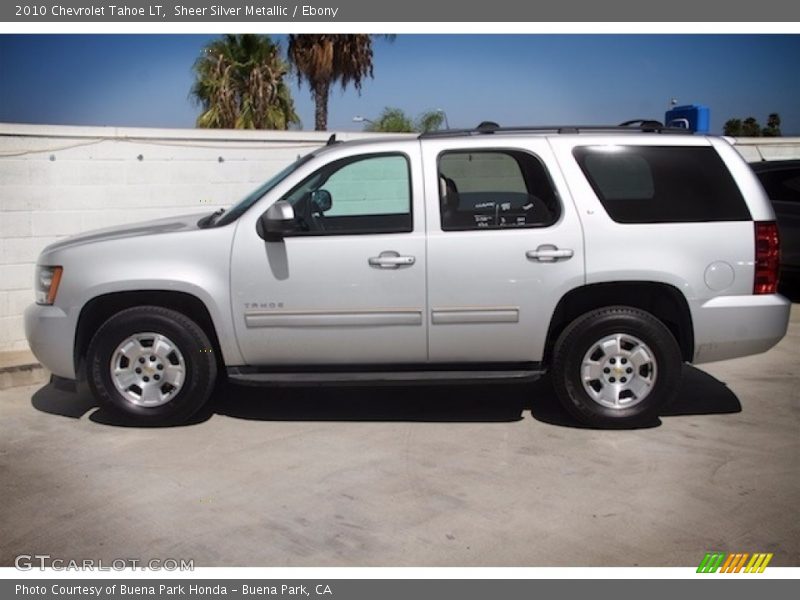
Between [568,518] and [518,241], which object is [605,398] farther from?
[568,518]

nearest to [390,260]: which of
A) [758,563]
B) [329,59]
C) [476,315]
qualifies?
[476,315]

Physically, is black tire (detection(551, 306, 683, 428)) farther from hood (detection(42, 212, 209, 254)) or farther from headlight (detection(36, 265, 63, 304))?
headlight (detection(36, 265, 63, 304))

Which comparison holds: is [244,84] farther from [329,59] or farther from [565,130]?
[565,130]

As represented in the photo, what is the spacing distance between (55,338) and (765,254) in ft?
15.2

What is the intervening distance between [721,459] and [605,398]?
2.72 ft

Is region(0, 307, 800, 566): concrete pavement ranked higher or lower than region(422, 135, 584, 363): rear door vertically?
lower

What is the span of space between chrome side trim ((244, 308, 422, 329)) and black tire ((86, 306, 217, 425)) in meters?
0.51

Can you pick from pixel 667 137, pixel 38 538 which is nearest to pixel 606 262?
pixel 667 137

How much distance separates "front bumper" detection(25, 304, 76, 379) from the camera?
19.3ft

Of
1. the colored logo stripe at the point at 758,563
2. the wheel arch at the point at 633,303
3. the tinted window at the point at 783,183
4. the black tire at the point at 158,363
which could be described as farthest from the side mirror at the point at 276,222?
the tinted window at the point at 783,183

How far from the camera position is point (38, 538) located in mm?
4289

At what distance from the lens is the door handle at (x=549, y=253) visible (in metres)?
5.66

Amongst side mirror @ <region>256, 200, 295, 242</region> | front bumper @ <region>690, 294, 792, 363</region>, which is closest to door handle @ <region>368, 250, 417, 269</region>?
side mirror @ <region>256, 200, 295, 242</region>

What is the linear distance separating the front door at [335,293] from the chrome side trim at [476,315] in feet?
0.40
